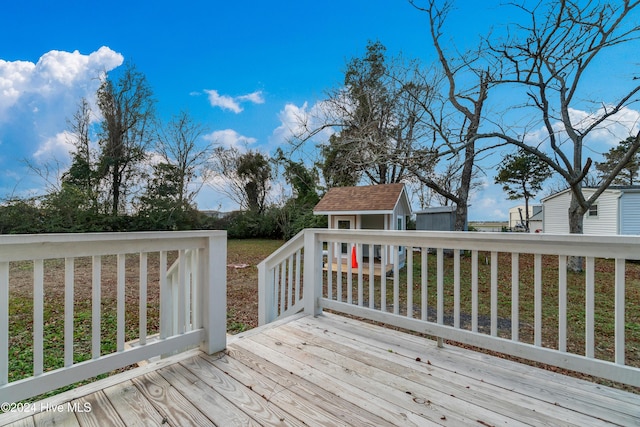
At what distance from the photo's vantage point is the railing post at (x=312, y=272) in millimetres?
2871

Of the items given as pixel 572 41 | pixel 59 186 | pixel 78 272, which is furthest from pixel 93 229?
pixel 572 41

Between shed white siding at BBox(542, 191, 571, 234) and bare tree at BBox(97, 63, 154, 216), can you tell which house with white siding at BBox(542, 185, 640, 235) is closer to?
shed white siding at BBox(542, 191, 571, 234)

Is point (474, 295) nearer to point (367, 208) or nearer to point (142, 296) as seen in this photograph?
point (142, 296)

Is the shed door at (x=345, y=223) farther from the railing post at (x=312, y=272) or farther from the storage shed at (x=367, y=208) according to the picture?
the railing post at (x=312, y=272)

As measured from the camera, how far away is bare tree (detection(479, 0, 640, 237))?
18.6 ft

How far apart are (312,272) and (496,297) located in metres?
1.60

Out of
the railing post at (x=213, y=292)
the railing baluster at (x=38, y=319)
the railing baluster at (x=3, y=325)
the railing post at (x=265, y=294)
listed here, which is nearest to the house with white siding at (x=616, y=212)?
the railing post at (x=265, y=294)

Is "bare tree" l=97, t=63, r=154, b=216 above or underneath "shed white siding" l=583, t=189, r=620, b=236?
above

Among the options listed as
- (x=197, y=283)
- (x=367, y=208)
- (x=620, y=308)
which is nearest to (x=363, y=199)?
(x=367, y=208)

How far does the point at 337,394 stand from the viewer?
1604mm

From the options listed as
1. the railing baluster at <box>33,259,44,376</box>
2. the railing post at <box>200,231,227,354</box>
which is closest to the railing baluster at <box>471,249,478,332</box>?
the railing post at <box>200,231,227,354</box>

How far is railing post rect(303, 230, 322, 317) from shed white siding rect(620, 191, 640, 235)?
1353 cm

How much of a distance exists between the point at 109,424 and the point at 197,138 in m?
13.2

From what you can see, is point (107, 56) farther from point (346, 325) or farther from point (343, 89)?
point (346, 325)
